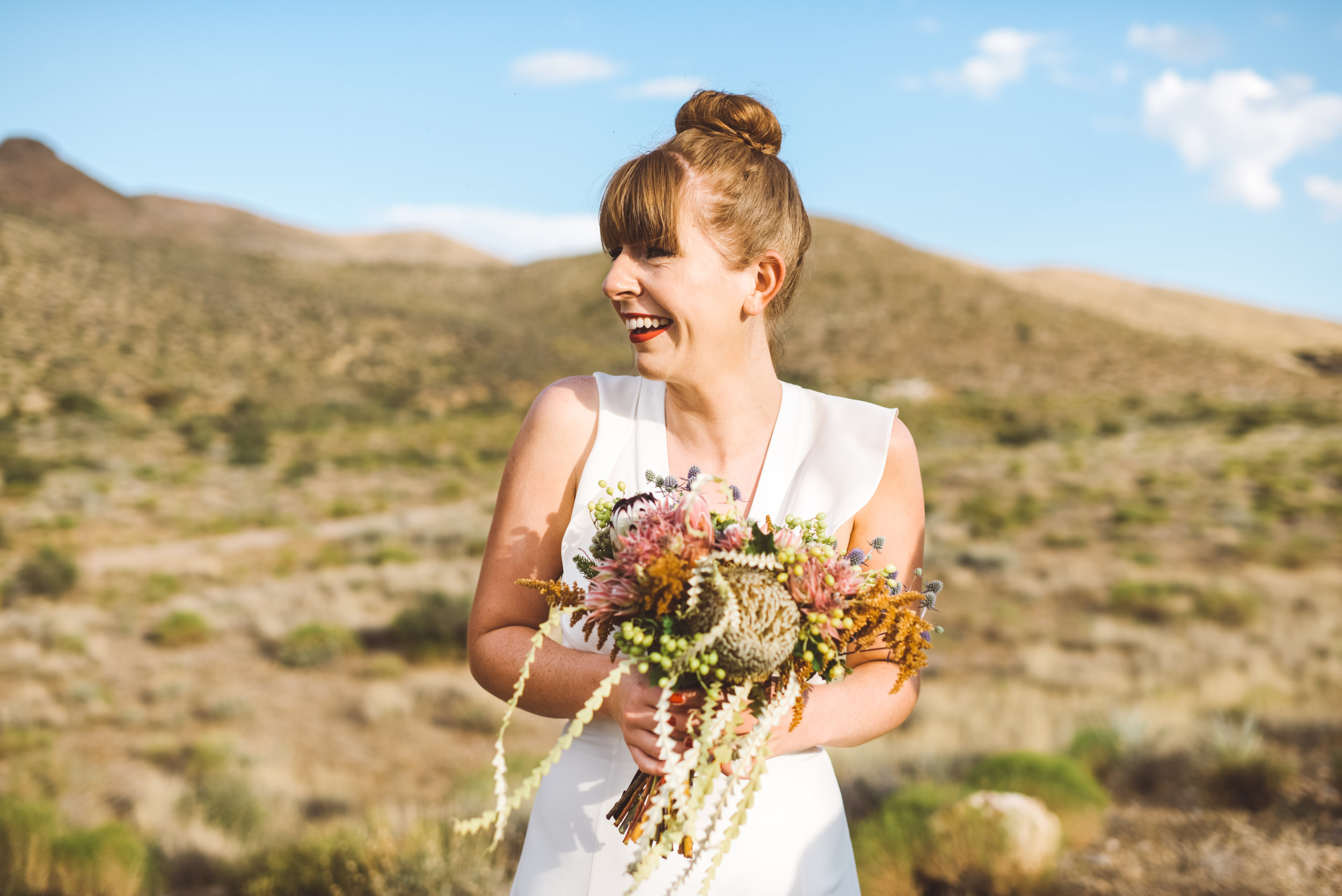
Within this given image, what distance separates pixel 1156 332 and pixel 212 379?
51771 millimetres

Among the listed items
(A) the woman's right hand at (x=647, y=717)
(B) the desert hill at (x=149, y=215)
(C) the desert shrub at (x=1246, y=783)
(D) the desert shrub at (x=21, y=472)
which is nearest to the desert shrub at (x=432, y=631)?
(C) the desert shrub at (x=1246, y=783)

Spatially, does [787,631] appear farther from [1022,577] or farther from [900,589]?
[1022,577]

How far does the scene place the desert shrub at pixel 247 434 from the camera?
2512 centimetres

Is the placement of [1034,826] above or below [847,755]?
above

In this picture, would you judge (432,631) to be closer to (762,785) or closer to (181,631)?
(181,631)

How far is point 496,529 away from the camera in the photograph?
1.81 metres

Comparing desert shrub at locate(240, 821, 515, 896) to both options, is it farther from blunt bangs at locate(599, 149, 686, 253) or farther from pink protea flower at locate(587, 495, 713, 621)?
blunt bangs at locate(599, 149, 686, 253)

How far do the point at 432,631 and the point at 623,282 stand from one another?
30.0 feet

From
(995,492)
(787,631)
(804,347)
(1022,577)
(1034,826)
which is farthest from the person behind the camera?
(804,347)

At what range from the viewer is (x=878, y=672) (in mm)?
1688

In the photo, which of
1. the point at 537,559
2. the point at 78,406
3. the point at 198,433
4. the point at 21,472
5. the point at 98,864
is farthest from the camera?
the point at 198,433

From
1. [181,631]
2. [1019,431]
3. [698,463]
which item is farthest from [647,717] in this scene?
[1019,431]

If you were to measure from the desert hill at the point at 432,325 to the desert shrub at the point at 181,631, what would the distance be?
72.0 ft

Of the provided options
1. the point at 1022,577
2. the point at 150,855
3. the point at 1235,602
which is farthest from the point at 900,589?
the point at 1022,577
